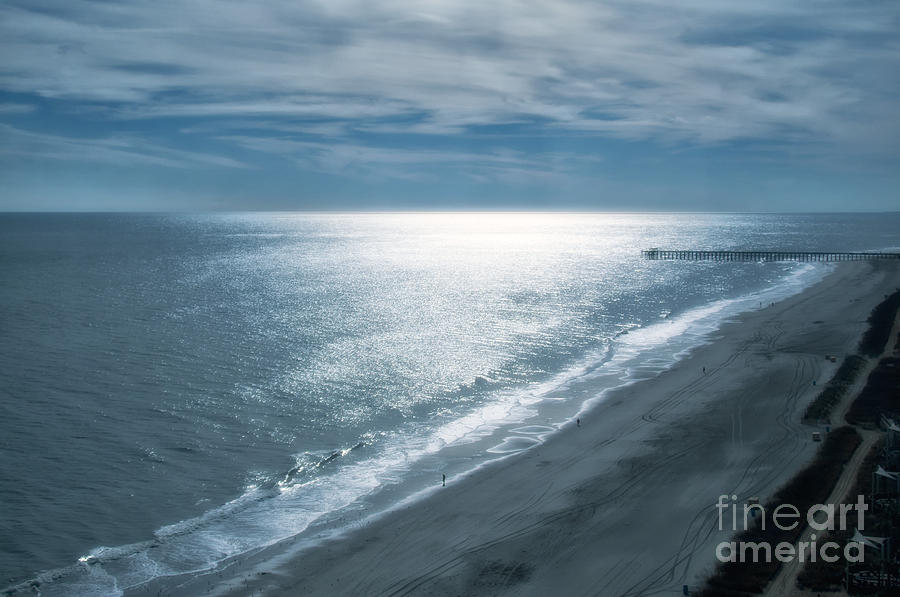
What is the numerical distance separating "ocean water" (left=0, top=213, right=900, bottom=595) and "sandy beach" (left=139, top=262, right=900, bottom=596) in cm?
160

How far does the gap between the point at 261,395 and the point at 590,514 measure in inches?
754

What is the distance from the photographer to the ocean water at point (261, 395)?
2055cm

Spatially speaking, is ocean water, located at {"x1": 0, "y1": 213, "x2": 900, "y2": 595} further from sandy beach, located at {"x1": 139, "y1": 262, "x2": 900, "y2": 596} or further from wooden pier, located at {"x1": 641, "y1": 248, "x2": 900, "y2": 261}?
wooden pier, located at {"x1": 641, "y1": 248, "x2": 900, "y2": 261}

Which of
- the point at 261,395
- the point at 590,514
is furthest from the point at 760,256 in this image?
the point at 590,514

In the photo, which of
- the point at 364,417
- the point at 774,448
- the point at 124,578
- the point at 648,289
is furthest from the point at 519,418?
the point at 648,289

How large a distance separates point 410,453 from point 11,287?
65977 millimetres

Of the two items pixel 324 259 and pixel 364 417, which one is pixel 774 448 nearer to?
pixel 364 417

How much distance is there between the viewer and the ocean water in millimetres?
20547

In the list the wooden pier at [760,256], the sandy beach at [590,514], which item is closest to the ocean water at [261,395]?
the sandy beach at [590,514]

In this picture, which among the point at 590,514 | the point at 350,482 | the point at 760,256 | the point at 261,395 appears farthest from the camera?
the point at 760,256

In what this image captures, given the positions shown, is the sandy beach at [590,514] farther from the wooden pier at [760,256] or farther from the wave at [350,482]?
the wooden pier at [760,256]

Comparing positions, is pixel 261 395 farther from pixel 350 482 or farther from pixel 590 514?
pixel 590 514

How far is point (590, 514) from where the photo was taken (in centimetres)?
2056

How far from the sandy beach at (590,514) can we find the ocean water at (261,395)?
5.24 feet
